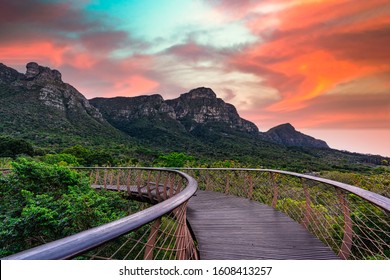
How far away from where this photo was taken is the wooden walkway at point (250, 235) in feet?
10.7

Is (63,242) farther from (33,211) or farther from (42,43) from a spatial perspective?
(42,43)

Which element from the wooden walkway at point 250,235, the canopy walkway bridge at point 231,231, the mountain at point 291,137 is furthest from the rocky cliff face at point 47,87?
the mountain at point 291,137

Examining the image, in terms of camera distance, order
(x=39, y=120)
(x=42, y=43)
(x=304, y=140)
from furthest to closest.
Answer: (x=304, y=140), (x=39, y=120), (x=42, y=43)

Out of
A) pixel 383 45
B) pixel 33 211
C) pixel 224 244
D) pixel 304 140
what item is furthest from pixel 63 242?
pixel 304 140

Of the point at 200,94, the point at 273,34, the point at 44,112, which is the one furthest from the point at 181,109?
the point at 273,34

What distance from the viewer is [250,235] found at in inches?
157

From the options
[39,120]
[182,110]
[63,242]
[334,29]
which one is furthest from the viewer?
[182,110]

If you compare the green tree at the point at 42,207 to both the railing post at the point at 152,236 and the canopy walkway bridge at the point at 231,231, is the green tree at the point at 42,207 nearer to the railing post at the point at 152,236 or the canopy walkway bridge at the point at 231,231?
the canopy walkway bridge at the point at 231,231

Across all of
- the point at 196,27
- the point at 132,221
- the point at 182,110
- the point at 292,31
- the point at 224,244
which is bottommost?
the point at 224,244

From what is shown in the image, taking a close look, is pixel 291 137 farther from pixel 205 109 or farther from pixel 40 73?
pixel 40 73

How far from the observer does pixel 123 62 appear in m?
21.9

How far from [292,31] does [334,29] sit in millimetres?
1476

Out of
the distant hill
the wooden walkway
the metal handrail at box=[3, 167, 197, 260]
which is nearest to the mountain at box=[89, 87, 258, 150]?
the distant hill

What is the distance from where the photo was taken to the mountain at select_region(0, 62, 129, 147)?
4453cm
